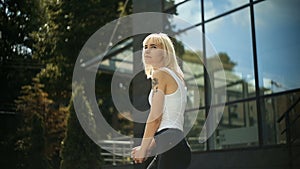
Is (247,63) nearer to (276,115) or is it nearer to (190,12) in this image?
(276,115)

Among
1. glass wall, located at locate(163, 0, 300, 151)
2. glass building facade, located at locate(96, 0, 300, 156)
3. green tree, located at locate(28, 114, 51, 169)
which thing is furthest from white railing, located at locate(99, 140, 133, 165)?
glass wall, located at locate(163, 0, 300, 151)

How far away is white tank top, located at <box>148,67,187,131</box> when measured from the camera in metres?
2.07

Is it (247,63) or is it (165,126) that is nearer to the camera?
(165,126)

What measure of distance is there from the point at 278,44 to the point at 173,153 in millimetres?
4932

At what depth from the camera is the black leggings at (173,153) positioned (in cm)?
205

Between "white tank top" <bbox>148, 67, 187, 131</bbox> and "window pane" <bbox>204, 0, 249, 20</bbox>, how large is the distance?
5.51 metres

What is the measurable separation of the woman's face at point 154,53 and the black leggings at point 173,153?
1.01 ft

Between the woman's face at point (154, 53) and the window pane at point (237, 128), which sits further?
the window pane at point (237, 128)

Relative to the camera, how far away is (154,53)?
2184 mm

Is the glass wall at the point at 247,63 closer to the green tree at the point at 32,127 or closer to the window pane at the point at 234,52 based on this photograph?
the window pane at the point at 234,52

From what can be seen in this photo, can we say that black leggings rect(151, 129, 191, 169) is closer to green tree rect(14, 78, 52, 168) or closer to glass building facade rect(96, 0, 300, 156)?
glass building facade rect(96, 0, 300, 156)

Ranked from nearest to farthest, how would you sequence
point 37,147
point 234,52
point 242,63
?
point 242,63, point 234,52, point 37,147

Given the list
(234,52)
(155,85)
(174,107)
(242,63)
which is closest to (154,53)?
(155,85)

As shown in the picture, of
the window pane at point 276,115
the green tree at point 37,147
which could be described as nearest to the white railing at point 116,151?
the green tree at point 37,147
